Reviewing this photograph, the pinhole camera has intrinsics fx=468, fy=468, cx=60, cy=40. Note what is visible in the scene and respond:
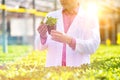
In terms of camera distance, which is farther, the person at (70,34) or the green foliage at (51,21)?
the person at (70,34)

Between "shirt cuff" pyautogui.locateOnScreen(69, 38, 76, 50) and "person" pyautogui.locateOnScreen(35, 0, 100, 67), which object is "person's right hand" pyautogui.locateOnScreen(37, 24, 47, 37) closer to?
"person" pyautogui.locateOnScreen(35, 0, 100, 67)

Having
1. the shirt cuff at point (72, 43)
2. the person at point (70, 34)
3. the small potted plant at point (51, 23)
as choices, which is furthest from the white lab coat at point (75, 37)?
the small potted plant at point (51, 23)

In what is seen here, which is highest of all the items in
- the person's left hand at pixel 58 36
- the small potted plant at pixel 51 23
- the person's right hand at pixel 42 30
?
the small potted plant at pixel 51 23

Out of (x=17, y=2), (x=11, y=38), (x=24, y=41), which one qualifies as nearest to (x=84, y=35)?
(x=17, y=2)

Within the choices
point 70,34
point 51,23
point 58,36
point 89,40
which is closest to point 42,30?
point 51,23

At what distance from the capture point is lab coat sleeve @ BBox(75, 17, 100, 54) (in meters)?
4.82

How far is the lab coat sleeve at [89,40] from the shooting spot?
15.8 feet

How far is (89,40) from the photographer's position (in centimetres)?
489

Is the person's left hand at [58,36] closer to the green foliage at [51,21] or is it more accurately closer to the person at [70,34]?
the green foliage at [51,21]

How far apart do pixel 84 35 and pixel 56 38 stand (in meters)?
0.57

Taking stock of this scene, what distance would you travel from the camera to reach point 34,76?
3619mm

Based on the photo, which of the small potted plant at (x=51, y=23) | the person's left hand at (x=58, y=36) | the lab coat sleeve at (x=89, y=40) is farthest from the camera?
the lab coat sleeve at (x=89, y=40)

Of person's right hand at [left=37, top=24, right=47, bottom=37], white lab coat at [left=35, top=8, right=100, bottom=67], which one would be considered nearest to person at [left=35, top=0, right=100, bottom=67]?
white lab coat at [left=35, top=8, right=100, bottom=67]

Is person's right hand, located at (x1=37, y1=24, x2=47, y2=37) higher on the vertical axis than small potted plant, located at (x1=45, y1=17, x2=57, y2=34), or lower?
lower
